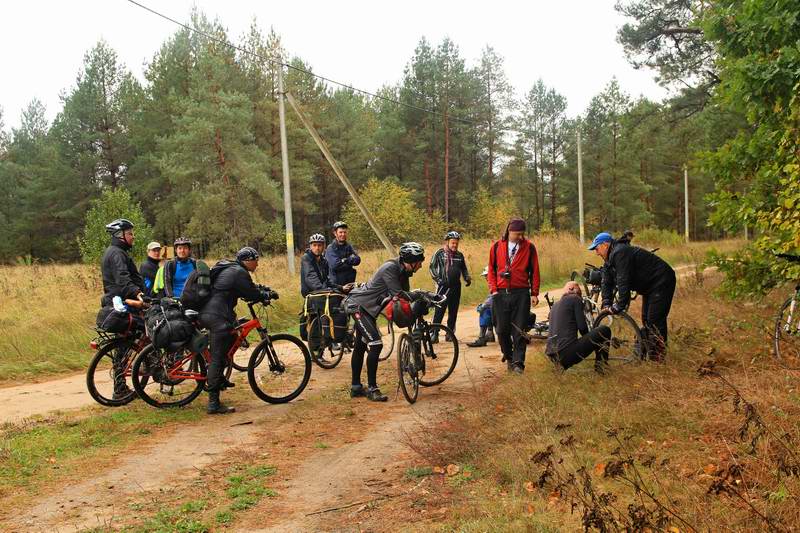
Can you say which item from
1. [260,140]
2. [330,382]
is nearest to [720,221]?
[330,382]

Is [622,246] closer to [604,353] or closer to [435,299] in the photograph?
[604,353]

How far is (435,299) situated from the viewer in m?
9.12

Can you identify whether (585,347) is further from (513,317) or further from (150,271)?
(150,271)

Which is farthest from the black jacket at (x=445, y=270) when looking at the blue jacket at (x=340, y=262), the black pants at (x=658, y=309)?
the black pants at (x=658, y=309)

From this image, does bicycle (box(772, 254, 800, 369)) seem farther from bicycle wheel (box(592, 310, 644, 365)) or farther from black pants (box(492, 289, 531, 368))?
black pants (box(492, 289, 531, 368))

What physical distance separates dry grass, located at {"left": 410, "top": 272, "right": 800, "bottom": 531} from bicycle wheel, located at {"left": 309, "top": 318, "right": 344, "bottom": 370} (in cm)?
315

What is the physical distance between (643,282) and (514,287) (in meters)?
1.61

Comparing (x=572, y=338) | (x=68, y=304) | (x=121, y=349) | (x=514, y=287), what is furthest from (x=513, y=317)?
(x=68, y=304)

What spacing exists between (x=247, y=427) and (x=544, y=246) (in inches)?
893

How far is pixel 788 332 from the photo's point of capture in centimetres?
761

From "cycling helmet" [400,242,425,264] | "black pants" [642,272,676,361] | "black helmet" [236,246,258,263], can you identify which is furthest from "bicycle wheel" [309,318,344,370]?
"black pants" [642,272,676,361]

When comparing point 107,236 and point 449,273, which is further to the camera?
point 107,236

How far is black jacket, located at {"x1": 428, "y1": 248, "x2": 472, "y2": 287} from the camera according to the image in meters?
11.7

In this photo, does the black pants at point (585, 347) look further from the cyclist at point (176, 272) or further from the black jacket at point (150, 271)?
the black jacket at point (150, 271)
